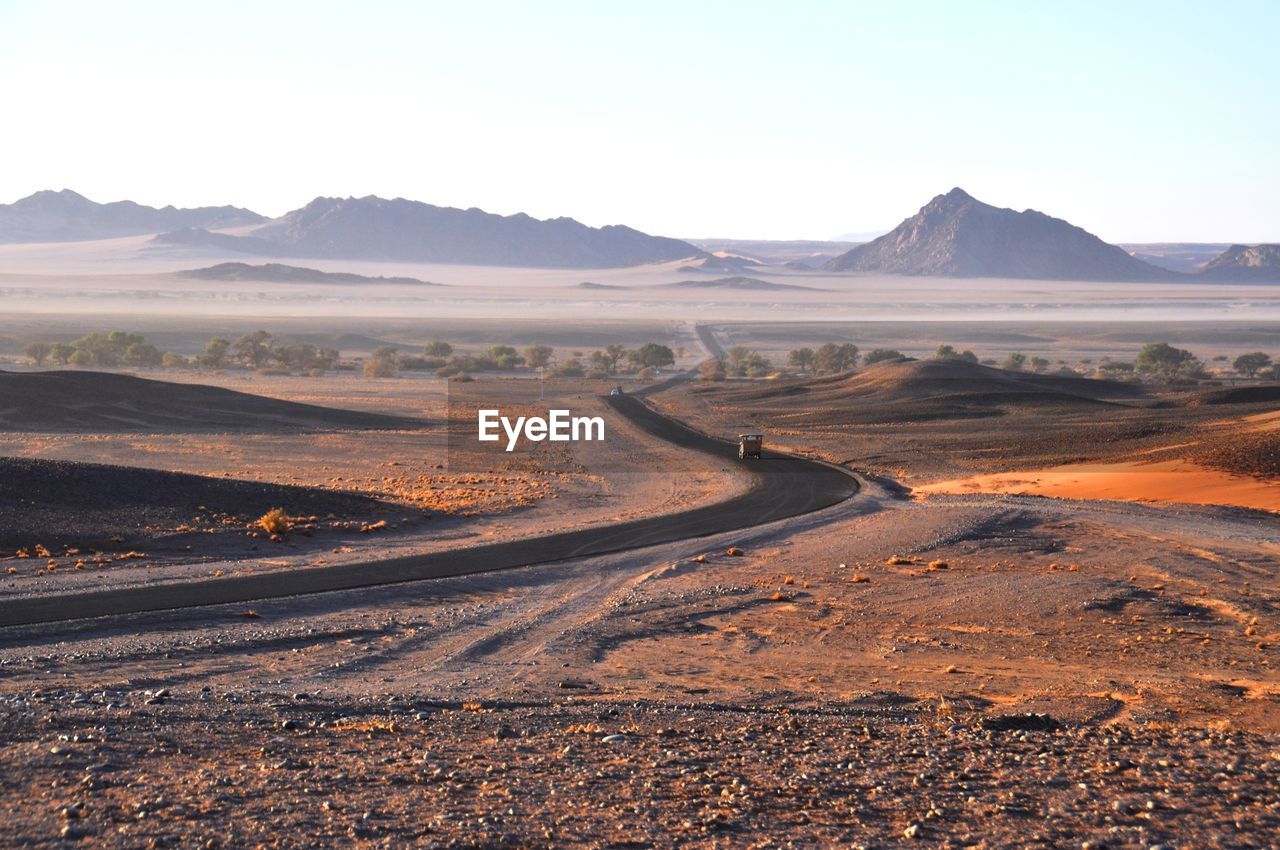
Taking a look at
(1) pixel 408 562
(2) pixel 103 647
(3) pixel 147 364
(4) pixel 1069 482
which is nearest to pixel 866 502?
(4) pixel 1069 482

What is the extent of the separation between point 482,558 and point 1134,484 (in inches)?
865

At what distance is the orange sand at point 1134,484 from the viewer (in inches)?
1332

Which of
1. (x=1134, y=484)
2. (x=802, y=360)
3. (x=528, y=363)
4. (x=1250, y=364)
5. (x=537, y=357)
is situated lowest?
(x=528, y=363)

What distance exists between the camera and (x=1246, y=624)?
18.0m

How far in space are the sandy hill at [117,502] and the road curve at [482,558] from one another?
17.5 ft

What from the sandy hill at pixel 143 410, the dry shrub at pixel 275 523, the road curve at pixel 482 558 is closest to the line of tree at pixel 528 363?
the sandy hill at pixel 143 410

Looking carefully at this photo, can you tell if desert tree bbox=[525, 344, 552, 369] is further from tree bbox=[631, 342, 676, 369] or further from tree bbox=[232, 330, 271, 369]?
tree bbox=[232, 330, 271, 369]

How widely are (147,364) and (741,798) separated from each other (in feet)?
354

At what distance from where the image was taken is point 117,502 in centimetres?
2747

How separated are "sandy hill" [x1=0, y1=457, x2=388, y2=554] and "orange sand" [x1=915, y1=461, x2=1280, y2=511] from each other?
1892 cm

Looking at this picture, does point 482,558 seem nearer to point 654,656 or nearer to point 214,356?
point 654,656

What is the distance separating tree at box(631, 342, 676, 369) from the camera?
11100 cm

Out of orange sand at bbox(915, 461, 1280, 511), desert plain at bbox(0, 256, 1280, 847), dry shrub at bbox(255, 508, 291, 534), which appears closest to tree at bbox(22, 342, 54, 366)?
desert plain at bbox(0, 256, 1280, 847)

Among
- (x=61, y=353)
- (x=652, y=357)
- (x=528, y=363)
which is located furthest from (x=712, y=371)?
(x=61, y=353)
